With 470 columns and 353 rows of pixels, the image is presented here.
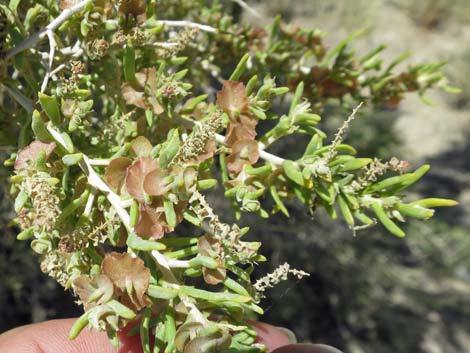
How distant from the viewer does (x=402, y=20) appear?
7195mm

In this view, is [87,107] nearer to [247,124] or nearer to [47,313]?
[247,124]

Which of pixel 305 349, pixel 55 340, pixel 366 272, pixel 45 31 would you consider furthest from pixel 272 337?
pixel 366 272

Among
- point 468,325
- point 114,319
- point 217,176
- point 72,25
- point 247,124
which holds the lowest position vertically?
point 468,325

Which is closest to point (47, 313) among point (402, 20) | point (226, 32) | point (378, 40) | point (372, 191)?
point (226, 32)

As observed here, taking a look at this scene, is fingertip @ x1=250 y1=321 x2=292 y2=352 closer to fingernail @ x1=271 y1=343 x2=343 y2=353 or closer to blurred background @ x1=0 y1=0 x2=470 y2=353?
fingernail @ x1=271 y1=343 x2=343 y2=353

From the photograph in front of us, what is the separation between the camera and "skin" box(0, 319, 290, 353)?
125cm

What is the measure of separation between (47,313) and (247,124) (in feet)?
6.30

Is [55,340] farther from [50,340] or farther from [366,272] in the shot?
[366,272]

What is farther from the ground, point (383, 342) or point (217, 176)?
point (217, 176)

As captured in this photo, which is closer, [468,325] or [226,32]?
[226,32]

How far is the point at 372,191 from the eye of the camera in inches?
35.9

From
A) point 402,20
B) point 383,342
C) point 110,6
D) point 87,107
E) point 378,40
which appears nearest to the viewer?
point 87,107

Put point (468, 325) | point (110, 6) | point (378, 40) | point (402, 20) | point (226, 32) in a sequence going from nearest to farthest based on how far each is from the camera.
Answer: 1. point (110, 6)
2. point (226, 32)
3. point (468, 325)
4. point (378, 40)
5. point (402, 20)

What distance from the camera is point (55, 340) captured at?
4.35ft
